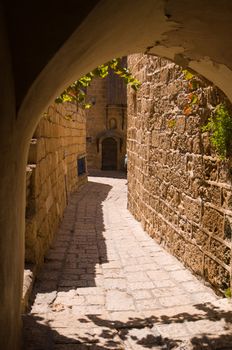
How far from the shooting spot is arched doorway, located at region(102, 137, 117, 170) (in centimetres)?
2278

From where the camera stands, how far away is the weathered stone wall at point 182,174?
13.0 feet

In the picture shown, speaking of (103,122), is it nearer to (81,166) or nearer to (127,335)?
(81,166)

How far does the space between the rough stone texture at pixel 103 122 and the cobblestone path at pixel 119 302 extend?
1584 cm

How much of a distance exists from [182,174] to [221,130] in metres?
1.44

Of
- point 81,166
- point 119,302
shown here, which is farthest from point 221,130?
point 81,166

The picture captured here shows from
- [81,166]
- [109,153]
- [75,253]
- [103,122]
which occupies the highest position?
[103,122]

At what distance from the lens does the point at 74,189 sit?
493 inches

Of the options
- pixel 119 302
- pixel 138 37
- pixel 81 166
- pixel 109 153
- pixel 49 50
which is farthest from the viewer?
pixel 109 153

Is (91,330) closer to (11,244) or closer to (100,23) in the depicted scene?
(11,244)

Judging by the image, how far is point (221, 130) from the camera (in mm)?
3801

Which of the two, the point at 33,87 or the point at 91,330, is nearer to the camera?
the point at 33,87

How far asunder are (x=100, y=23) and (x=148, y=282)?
3503 millimetres

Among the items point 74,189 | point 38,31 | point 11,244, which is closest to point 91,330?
point 11,244

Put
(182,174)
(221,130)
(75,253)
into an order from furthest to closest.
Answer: (75,253)
(182,174)
(221,130)
